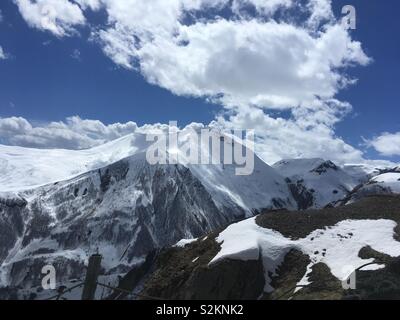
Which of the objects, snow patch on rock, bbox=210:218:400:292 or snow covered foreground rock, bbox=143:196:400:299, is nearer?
snow covered foreground rock, bbox=143:196:400:299

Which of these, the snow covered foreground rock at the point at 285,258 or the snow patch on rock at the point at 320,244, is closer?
the snow covered foreground rock at the point at 285,258

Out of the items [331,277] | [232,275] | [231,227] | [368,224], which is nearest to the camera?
[331,277]

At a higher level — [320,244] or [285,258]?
[320,244]

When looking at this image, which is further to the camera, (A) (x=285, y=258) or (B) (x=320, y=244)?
(B) (x=320, y=244)
